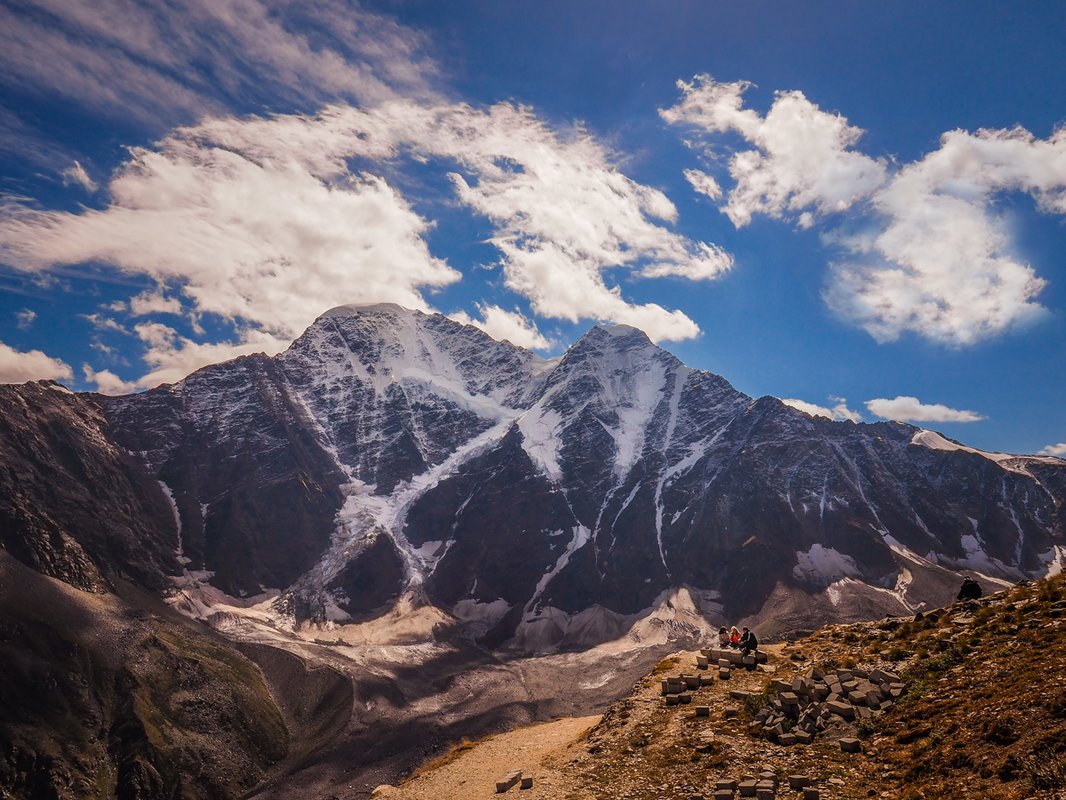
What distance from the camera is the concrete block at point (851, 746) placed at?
25969 millimetres

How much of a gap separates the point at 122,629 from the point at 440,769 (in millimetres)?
184214

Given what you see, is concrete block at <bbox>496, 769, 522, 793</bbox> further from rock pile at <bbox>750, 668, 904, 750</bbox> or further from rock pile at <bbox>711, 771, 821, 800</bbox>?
rock pile at <bbox>750, 668, 904, 750</bbox>

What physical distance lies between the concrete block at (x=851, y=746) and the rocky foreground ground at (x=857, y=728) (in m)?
0.04

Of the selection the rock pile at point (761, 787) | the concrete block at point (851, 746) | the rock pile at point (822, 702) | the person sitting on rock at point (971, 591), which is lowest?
the rock pile at point (761, 787)

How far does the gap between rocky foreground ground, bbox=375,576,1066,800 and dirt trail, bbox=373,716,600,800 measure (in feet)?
0.55

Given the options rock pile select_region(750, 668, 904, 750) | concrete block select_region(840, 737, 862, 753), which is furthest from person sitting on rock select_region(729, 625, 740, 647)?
concrete block select_region(840, 737, 862, 753)

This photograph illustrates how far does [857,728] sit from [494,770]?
2063 cm

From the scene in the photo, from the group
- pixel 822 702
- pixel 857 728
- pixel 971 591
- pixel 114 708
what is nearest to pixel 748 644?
pixel 822 702

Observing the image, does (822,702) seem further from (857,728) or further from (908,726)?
(908,726)

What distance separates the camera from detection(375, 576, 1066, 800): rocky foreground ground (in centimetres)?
2186

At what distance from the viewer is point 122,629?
601 ft

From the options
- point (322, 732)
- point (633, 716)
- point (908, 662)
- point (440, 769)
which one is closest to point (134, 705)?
point (322, 732)

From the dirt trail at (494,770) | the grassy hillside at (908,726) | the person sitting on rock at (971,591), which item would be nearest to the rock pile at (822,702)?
the grassy hillside at (908,726)

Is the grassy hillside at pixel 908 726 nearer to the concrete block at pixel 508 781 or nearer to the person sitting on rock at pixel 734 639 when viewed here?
the concrete block at pixel 508 781
